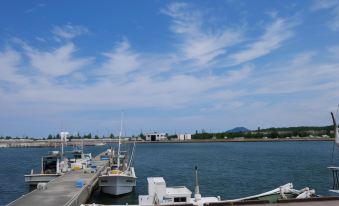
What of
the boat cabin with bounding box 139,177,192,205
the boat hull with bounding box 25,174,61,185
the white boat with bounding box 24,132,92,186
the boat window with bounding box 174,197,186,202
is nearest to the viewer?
the boat cabin with bounding box 139,177,192,205

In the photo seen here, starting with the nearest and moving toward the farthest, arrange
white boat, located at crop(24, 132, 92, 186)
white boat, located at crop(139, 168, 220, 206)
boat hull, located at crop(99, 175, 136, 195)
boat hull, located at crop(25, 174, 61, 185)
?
1. white boat, located at crop(139, 168, 220, 206)
2. boat hull, located at crop(99, 175, 136, 195)
3. boat hull, located at crop(25, 174, 61, 185)
4. white boat, located at crop(24, 132, 92, 186)

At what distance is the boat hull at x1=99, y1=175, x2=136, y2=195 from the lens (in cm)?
4172

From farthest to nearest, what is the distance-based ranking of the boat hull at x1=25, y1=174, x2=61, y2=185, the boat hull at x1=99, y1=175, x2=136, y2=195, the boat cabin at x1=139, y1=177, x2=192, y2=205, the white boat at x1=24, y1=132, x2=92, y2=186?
1. the white boat at x1=24, y1=132, x2=92, y2=186
2. the boat hull at x1=25, y1=174, x2=61, y2=185
3. the boat hull at x1=99, y1=175, x2=136, y2=195
4. the boat cabin at x1=139, y1=177, x2=192, y2=205

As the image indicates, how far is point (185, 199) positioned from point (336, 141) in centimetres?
1163

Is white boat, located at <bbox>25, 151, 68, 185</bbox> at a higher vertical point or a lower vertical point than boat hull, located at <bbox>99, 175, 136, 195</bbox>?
higher

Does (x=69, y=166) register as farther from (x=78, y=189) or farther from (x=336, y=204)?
(x=336, y=204)

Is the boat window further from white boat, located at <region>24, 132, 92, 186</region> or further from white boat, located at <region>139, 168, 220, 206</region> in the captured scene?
white boat, located at <region>24, 132, 92, 186</region>

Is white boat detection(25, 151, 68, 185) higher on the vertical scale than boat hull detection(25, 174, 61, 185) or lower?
higher

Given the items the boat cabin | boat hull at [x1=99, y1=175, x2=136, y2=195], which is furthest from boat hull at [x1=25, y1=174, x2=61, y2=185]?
the boat cabin

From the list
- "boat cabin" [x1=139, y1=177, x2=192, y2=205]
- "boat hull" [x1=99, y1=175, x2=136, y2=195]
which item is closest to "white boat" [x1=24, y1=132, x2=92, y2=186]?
"boat hull" [x1=99, y1=175, x2=136, y2=195]

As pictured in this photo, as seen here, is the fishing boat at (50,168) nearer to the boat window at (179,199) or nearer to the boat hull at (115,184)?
the boat hull at (115,184)

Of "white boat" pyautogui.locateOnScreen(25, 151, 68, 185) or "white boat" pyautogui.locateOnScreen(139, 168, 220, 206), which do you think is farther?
"white boat" pyautogui.locateOnScreen(25, 151, 68, 185)

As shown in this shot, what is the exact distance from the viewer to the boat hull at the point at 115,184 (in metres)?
41.7

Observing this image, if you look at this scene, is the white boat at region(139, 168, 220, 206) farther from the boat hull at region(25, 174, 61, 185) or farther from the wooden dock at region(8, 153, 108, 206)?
the boat hull at region(25, 174, 61, 185)
